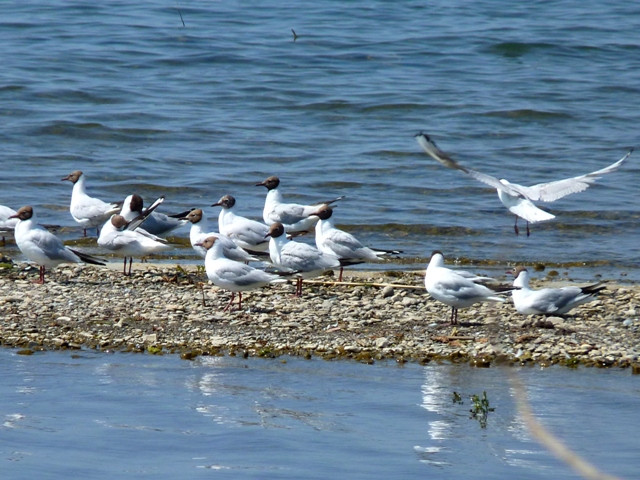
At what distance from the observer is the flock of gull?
A: 358 inches

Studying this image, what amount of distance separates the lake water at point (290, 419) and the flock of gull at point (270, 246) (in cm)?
140

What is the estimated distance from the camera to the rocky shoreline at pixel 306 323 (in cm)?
821

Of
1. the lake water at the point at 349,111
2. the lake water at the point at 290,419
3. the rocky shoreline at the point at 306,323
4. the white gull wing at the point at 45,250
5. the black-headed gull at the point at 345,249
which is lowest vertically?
the lake water at the point at 290,419

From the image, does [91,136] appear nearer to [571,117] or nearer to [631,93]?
[571,117]

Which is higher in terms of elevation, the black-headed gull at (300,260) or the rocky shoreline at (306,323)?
the black-headed gull at (300,260)

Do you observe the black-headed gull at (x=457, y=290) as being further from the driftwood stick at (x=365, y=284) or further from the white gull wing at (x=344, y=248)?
the white gull wing at (x=344, y=248)

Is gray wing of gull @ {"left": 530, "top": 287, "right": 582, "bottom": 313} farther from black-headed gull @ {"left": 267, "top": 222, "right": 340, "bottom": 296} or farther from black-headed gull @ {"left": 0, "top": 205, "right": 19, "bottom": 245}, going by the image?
black-headed gull @ {"left": 0, "top": 205, "right": 19, "bottom": 245}

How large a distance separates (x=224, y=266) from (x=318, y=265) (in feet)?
3.62

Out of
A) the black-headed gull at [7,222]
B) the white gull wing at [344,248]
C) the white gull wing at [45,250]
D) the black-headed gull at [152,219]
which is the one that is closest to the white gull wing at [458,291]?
the white gull wing at [344,248]

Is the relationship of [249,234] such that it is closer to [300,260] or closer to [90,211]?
[300,260]

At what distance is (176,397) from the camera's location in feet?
22.6

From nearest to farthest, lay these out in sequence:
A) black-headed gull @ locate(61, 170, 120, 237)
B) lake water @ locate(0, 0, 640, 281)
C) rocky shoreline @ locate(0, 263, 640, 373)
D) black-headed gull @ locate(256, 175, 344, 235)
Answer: rocky shoreline @ locate(0, 263, 640, 373) < black-headed gull @ locate(256, 175, 344, 235) < black-headed gull @ locate(61, 170, 120, 237) < lake water @ locate(0, 0, 640, 281)

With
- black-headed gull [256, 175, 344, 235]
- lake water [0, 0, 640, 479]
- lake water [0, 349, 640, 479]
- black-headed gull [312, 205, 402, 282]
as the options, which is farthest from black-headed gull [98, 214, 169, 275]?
lake water [0, 349, 640, 479]

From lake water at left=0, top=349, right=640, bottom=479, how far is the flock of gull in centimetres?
140
